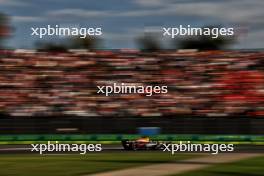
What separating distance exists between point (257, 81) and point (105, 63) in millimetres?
7656

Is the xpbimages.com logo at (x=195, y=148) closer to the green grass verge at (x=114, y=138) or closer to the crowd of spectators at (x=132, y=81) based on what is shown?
the green grass verge at (x=114, y=138)

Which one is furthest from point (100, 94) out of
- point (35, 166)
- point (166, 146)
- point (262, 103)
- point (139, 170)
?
point (139, 170)

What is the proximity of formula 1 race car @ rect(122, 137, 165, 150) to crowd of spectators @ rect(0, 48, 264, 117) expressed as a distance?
217cm

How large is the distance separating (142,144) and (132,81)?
5278 millimetres

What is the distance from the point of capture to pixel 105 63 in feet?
87.1

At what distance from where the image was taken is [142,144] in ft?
66.8

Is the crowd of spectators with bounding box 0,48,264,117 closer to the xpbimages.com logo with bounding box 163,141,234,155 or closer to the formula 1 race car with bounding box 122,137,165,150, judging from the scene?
the formula 1 race car with bounding box 122,137,165,150

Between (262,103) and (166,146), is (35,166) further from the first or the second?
(262,103)

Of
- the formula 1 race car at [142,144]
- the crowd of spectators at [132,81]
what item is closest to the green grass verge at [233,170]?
the formula 1 race car at [142,144]

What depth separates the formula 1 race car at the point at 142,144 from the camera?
20250 millimetres

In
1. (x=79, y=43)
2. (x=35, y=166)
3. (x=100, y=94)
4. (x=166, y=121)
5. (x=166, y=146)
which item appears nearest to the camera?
(x=35, y=166)

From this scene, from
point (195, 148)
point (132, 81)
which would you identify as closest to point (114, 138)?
point (132, 81)

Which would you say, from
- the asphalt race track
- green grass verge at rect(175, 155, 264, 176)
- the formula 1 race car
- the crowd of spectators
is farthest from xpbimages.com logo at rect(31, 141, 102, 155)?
green grass verge at rect(175, 155, 264, 176)

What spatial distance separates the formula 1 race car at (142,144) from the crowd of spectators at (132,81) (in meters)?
2.17
